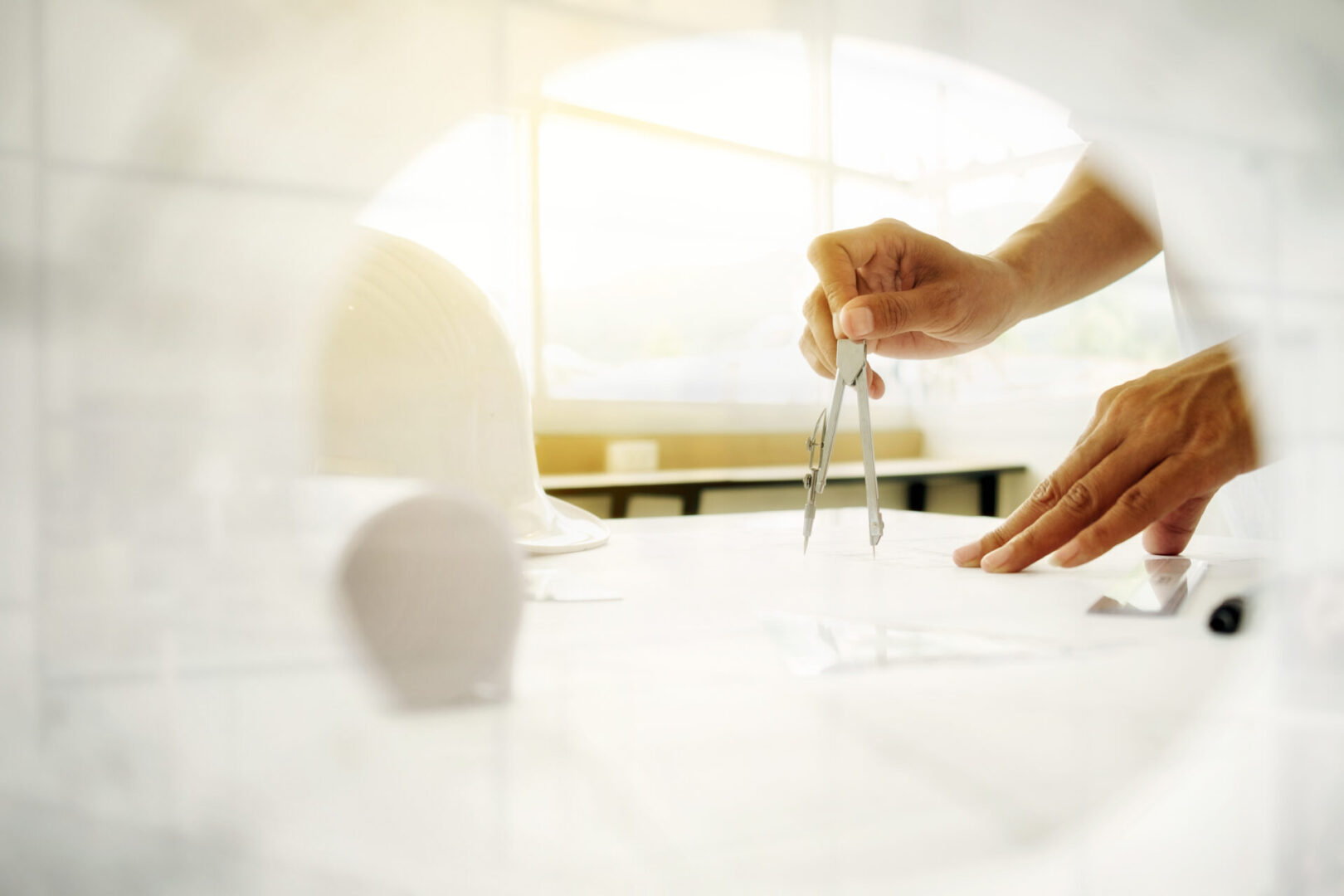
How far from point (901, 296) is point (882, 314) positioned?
38mm

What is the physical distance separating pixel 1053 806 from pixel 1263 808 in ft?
0.19

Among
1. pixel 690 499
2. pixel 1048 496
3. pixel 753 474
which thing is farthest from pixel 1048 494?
pixel 753 474

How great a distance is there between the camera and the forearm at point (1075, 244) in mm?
649

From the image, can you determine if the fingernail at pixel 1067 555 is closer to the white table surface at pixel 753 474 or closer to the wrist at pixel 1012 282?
the wrist at pixel 1012 282

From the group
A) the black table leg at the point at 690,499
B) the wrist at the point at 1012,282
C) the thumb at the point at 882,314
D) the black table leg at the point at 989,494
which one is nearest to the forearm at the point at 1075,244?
the wrist at the point at 1012,282

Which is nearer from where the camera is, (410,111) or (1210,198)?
(410,111)

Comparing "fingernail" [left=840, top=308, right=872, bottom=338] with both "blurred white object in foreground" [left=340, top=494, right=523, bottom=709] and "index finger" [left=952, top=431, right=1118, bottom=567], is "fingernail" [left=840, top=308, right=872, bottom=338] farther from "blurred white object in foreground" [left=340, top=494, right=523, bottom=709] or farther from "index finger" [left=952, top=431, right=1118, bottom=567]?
"blurred white object in foreground" [left=340, top=494, right=523, bottom=709]

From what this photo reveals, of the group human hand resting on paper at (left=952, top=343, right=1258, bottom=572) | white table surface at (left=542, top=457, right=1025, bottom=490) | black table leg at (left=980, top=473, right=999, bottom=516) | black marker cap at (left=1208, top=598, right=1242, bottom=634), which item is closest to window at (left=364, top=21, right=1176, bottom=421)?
white table surface at (left=542, top=457, right=1025, bottom=490)

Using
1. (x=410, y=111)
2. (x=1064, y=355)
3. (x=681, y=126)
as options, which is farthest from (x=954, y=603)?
(x=1064, y=355)

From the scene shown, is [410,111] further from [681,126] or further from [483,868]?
[681,126]

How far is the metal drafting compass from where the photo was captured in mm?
423

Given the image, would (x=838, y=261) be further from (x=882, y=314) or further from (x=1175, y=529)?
(x=1175, y=529)

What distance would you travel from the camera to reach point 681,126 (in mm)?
1952

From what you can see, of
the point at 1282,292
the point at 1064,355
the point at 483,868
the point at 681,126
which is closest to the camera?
the point at 483,868
